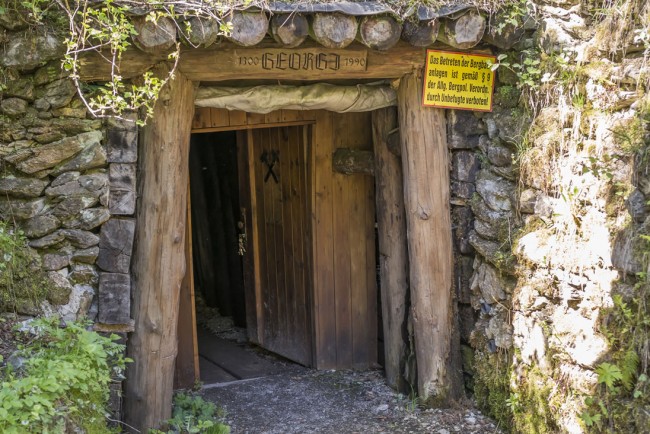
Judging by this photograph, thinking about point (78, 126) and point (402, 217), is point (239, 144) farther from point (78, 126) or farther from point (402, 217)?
point (78, 126)

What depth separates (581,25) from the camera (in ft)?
15.4

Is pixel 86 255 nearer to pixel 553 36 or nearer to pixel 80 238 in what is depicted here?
pixel 80 238

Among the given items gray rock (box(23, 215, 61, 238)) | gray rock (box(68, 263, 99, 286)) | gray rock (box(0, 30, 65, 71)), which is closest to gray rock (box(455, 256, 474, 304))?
gray rock (box(68, 263, 99, 286))

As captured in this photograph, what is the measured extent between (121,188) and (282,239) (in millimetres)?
2316

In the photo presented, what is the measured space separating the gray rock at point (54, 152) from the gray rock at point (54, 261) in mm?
481

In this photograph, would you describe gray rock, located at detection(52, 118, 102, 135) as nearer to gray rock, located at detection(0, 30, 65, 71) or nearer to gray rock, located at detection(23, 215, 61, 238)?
gray rock, located at detection(0, 30, 65, 71)

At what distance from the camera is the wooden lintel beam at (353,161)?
20.0 feet

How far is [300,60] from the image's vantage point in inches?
192

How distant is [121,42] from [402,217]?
243 centimetres

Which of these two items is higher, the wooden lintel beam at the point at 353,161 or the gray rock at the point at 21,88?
the gray rock at the point at 21,88

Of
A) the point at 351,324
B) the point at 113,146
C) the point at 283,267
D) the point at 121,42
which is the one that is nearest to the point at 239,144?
the point at 283,267

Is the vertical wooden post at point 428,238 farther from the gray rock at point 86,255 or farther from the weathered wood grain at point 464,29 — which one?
the gray rock at point 86,255

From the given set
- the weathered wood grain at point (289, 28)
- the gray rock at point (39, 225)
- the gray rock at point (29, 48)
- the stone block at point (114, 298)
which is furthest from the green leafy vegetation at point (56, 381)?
the weathered wood grain at point (289, 28)

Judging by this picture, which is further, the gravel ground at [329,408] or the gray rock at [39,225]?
the gravel ground at [329,408]
